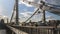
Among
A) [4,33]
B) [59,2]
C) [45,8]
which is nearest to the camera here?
[4,33]

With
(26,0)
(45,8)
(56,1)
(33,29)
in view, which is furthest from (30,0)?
(33,29)

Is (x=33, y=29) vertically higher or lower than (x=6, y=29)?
lower

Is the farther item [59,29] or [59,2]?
[59,2]

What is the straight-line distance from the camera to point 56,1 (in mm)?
17609

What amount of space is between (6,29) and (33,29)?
2712 millimetres

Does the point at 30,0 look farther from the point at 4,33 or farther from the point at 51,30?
the point at 4,33

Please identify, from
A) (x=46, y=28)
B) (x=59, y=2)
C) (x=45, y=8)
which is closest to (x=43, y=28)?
(x=46, y=28)

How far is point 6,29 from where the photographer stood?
5.29 m

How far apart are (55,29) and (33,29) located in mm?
1247

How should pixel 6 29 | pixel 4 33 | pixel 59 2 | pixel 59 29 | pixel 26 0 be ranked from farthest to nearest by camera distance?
1. pixel 26 0
2. pixel 59 2
3. pixel 59 29
4. pixel 6 29
5. pixel 4 33

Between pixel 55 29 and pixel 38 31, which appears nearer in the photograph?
pixel 55 29

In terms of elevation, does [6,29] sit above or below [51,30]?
above

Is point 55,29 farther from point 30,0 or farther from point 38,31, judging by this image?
point 30,0

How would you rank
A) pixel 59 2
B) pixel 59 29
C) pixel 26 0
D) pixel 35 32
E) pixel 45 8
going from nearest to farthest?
pixel 59 29 < pixel 35 32 < pixel 45 8 < pixel 59 2 < pixel 26 0
